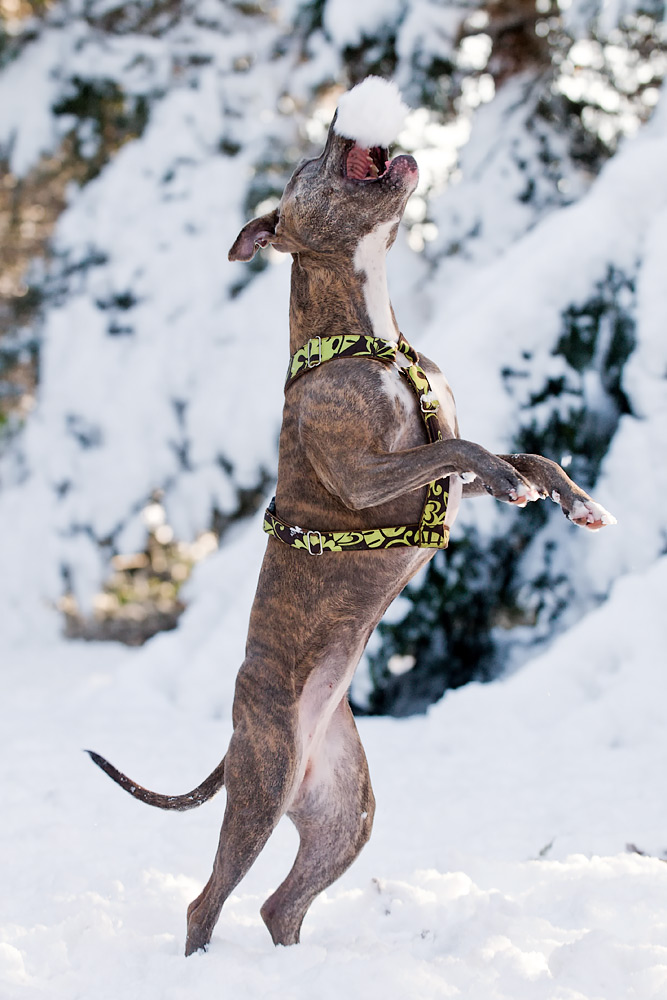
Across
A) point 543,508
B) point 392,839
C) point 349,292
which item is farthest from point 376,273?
point 543,508

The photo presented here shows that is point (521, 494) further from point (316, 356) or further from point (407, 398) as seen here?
point (316, 356)

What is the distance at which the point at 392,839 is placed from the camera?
361cm

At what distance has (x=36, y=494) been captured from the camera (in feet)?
24.0

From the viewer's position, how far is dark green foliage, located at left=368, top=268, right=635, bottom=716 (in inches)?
196

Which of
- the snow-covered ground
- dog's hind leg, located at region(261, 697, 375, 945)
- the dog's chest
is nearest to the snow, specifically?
the snow-covered ground

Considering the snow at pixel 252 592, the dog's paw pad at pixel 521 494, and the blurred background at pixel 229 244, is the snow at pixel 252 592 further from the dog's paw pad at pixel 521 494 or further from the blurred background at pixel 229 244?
the dog's paw pad at pixel 521 494

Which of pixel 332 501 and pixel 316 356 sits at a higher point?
pixel 316 356

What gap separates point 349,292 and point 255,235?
297mm

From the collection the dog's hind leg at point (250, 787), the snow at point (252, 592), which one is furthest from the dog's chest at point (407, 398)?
the dog's hind leg at point (250, 787)

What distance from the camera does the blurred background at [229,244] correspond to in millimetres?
5188

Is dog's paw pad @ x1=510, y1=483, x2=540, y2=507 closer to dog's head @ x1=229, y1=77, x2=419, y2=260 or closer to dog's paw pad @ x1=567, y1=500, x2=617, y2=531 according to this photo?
dog's paw pad @ x1=567, y1=500, x2=617, y2=531

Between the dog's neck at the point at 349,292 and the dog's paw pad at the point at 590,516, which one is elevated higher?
the dog's neck at the point at 349,292

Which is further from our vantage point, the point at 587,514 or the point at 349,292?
the point at 349,292

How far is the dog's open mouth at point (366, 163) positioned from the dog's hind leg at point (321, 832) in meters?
1.36
